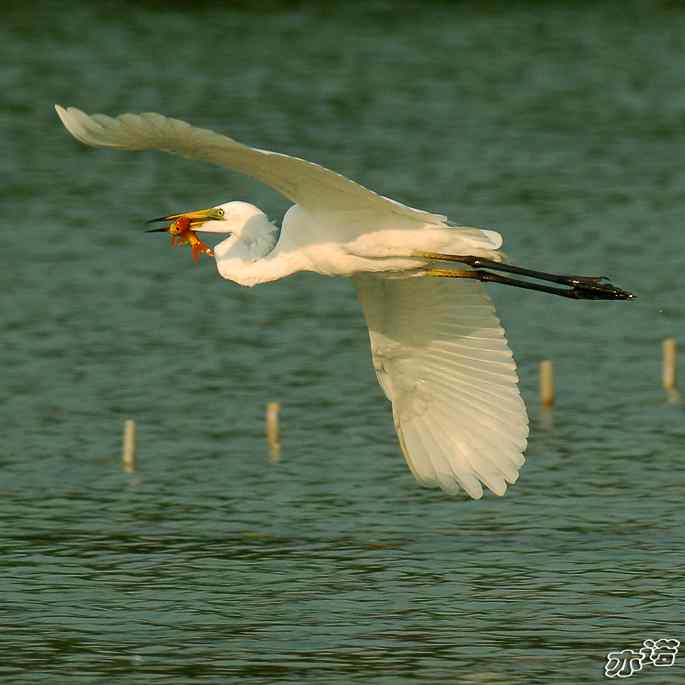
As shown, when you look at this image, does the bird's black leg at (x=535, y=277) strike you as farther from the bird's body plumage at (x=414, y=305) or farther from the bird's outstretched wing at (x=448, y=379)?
the bird's outstretched wing at (x=448, y=379)

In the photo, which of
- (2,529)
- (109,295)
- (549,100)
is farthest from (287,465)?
(549,100)

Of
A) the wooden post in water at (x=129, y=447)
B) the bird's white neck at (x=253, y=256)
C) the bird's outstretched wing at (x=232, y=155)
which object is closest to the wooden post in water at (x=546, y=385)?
the wooden post in water at (x=129, y=447)

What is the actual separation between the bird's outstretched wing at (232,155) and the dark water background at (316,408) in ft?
8.16

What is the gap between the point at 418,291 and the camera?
41.4 ft

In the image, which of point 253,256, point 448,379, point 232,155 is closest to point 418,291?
point 448,379

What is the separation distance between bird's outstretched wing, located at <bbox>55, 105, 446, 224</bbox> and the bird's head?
0.52 m

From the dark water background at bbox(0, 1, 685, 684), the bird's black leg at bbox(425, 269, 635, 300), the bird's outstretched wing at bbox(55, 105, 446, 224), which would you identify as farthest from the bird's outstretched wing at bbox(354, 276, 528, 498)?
the dark water background at bbox(0, 1, 685, 684)

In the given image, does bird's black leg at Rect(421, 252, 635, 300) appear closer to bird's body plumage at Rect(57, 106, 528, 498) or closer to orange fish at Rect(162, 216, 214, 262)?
bird's body plumage at Rect(57, 106, 528, 498)

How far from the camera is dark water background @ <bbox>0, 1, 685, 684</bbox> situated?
12586 millimetres

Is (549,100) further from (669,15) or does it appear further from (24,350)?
(24,350)

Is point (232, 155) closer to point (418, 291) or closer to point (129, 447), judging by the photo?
point (418, 291)

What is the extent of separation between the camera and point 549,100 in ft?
125

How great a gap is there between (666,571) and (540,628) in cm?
161

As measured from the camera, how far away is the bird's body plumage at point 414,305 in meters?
11.8
